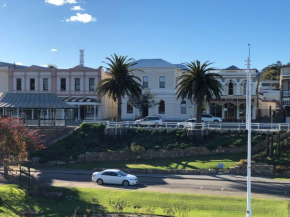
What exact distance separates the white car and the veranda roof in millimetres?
18409

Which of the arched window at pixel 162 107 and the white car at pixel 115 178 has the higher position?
the arched window at pixel 162 107

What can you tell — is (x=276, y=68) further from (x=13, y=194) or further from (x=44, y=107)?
(x=13, y=194)

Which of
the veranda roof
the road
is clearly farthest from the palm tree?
the road

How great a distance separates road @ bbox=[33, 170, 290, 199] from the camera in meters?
22.2

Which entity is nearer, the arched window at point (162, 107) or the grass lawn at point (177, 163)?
the grass lawn at point (177, 163)

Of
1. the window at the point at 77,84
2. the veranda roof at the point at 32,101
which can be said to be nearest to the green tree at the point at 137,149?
the veranda roof at the point at 32,101

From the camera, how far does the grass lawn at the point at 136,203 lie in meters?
17.2

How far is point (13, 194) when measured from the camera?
2147 cm

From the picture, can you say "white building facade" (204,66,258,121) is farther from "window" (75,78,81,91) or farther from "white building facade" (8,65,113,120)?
"window" (75,78,81,91)

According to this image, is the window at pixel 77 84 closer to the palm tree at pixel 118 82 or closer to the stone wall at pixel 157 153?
the palm tree at pixel 118 82

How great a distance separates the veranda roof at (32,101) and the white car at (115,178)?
18.4 metres

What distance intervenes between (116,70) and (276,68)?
93.4 metres

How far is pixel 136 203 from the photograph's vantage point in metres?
18.9

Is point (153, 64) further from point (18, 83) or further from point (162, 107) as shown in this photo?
point (18, 83)
